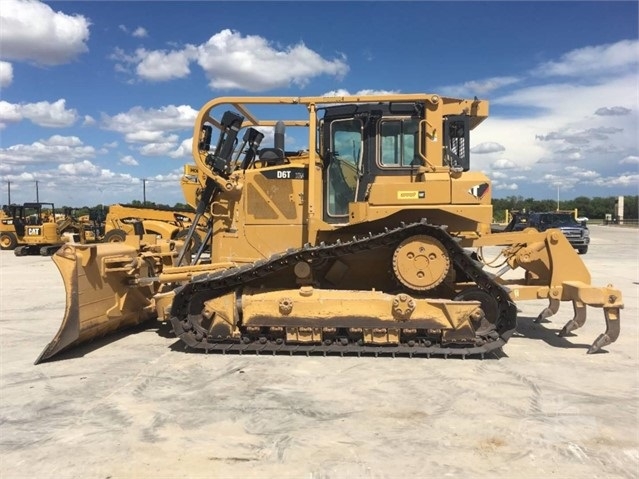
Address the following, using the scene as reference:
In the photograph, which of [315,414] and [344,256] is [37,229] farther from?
[315,414]

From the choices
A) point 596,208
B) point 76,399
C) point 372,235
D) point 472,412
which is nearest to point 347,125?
point 372,235

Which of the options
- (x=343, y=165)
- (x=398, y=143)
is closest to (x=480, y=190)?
(x=398, y=143)

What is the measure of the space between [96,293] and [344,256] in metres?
3.46

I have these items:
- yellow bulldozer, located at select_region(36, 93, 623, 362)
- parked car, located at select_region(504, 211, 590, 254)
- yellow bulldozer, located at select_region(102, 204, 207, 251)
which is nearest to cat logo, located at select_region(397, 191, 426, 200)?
Answer: yellow bulldozer, located at select_region(36, 93, 623, 362)

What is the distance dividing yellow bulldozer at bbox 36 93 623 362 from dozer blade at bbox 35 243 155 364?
0.02m

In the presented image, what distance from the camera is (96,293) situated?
729 centimetres

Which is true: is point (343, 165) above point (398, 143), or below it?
below

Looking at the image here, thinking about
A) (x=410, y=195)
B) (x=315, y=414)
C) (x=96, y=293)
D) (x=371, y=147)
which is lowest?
(x=315, y=414)

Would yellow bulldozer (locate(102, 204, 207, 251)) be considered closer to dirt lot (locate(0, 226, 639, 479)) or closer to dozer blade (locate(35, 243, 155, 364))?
dozer blade (locate(35, 243, 155, 364))

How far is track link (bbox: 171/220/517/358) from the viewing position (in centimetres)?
676

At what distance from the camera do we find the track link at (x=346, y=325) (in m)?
6.76

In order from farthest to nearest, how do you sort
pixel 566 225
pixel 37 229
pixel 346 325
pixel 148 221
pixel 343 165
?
1. pixel 566 225
2. pixel 37 229
3. pixel 148 221
4. pixel 343 165
5. pixel 346 325

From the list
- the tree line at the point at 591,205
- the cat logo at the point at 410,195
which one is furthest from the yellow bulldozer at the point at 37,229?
the tree line at the point at 591,205

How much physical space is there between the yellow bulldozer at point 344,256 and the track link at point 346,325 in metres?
0.02
